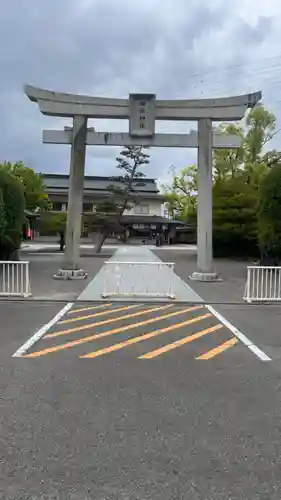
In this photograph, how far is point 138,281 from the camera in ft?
49.7

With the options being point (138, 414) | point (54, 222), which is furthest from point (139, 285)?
point (54, 222)

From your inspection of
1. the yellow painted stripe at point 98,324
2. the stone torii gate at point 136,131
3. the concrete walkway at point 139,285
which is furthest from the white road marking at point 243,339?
the stone torii gate at point 136,131

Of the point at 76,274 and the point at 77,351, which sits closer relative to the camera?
the point at 77,351

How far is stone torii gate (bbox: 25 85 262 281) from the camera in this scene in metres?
16.5

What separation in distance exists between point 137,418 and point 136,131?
1361 centimetres

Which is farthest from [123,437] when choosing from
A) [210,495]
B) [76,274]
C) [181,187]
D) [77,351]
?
[181,187]

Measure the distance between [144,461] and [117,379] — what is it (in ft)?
6.81

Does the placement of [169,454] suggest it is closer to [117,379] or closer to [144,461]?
[144,461]

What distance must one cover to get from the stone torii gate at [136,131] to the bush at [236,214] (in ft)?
35.3

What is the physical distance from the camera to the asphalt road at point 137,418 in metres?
3.14

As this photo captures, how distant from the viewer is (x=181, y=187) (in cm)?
4988

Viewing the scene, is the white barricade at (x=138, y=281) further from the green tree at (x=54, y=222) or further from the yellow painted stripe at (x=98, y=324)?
the green tree at (x=54, y=222)

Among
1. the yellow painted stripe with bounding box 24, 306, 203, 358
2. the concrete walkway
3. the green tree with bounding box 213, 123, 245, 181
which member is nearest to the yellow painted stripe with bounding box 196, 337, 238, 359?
the yellow painted stripe with bounding box 24, 306, 203, 358

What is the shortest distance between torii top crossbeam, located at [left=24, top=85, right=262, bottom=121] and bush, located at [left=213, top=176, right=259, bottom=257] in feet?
36.1
